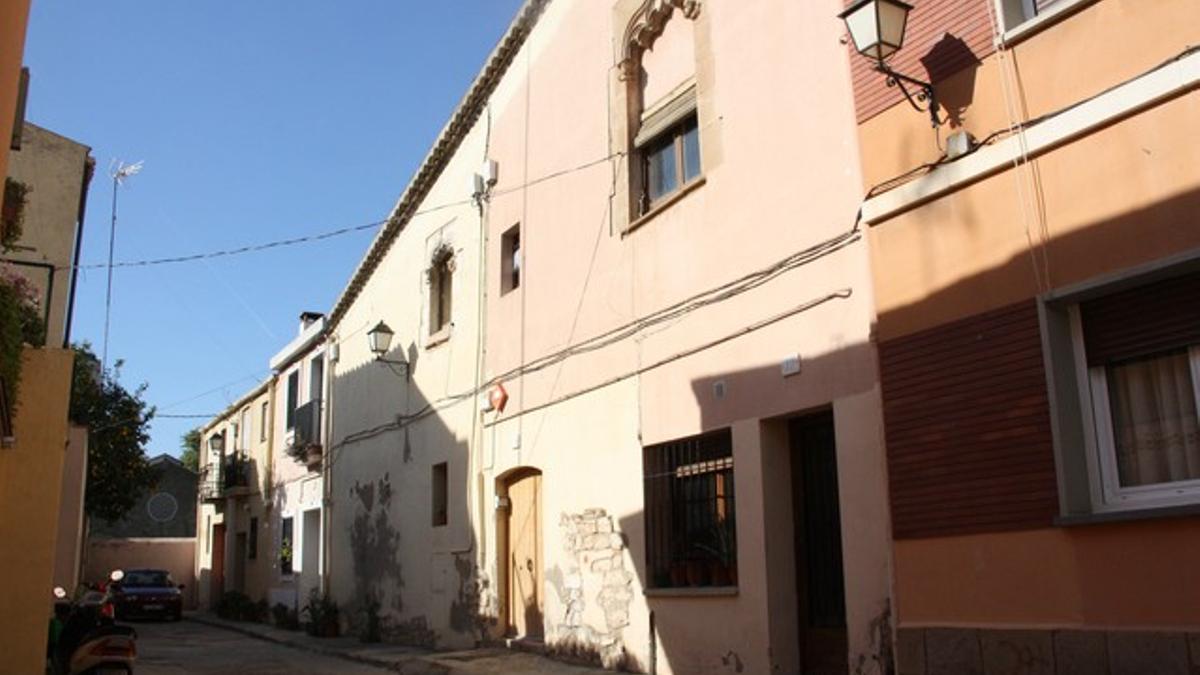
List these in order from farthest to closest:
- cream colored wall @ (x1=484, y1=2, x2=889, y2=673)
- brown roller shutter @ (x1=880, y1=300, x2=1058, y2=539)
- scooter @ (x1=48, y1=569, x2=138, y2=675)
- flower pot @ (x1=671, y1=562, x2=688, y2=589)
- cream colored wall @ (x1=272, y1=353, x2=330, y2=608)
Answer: cream colored wall @ (x1=272, y1=353, x2=330, y2=608) < flower pot @ (x1=671, y1=562, x2=688, y2=589) < scooter @ (x1=48, y1=569, x2=138, y2=675) < cream colored wall @ (x1=484, y1=2, x2=889, y2=673) < brown roller shutter @ (x1=880, y1=300, x2=1058, y2=539)

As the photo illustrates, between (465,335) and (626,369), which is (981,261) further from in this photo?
(465,335)

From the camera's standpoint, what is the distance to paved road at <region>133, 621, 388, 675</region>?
14.0 m

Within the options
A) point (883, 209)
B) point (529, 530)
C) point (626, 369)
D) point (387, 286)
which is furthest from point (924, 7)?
point (387, 286)

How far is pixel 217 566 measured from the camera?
32312 mm

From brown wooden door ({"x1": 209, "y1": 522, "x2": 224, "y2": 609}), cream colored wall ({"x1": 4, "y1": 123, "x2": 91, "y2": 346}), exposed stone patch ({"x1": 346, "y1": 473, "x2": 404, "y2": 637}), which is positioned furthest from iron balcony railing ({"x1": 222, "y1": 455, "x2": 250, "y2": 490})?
cream colored wall ({"x1": 4, "y1": 123, "x2": 91, "y2": 346})

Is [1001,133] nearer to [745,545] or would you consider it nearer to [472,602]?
[745,545]

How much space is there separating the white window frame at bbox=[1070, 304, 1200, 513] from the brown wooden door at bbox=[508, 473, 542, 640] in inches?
307

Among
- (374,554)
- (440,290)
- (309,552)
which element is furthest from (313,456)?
(440,290)

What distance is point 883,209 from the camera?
7.70m

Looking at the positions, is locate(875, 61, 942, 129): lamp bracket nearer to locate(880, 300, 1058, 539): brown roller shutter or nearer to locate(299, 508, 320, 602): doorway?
locate(880, 300, 1058, 539): brown roller shutter

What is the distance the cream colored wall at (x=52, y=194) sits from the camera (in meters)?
15.9

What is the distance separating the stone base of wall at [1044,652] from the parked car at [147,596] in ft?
78.9

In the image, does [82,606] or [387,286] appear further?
[387,286]

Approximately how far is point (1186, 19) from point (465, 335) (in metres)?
11.1
